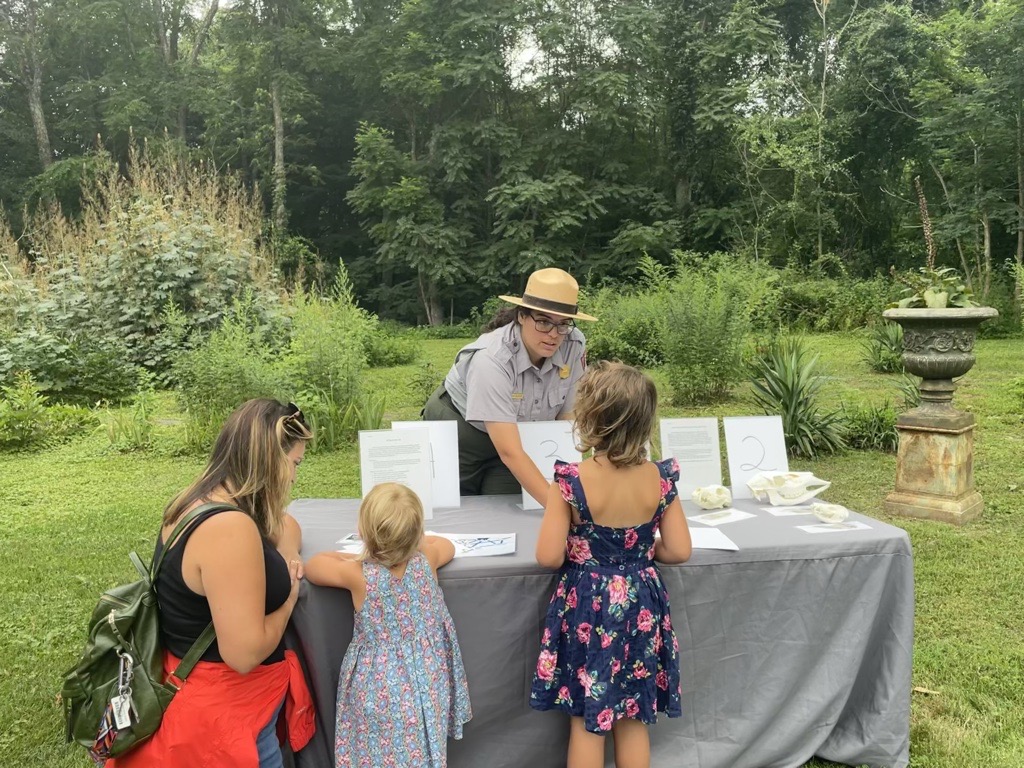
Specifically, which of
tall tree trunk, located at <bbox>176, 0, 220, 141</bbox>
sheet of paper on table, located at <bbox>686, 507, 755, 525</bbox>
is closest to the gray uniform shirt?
sheet of paper on table, located at <bbox>686, 507, 755, 525</bbox>

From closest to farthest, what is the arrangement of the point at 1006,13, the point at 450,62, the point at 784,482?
1. the point at 784,482
2. the point at 1006,13
3. the point at 450,62

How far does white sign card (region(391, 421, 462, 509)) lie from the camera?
8.92 feet

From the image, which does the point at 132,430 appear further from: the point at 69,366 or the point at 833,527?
the point at 833,527

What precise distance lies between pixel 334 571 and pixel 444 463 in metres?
0.84

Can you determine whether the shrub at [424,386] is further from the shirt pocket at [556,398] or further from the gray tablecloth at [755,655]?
the gray tablecloth at [755,655]

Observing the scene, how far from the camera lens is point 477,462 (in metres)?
3.09

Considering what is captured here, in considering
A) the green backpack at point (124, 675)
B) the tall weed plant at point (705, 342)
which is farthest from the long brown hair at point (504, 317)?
the tall weed plant at point (705, 342)

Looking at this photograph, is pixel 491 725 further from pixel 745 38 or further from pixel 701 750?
pixel 745 38

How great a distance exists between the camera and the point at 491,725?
2.21 m

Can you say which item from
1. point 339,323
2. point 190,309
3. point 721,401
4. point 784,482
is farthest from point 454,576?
point 190,309

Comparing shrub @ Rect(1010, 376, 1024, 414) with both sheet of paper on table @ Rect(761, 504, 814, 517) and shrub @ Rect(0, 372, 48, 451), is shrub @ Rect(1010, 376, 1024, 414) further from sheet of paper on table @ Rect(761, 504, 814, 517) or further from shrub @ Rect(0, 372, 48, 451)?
shrub @ Rect(0, 372, 48, 451)

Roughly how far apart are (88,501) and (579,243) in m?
17.2

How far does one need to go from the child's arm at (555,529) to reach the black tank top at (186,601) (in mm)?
636

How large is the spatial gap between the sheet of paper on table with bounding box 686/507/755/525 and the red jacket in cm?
139
